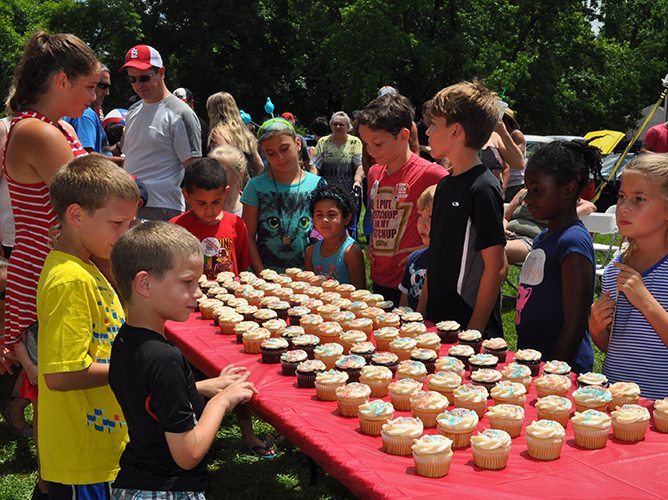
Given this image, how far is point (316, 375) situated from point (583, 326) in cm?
143

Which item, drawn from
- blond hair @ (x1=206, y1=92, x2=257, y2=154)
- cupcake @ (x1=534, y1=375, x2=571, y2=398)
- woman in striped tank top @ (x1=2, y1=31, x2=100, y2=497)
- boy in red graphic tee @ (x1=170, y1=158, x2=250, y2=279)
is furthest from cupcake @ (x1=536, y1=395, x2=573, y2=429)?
blond hair @ (x1=206, y1=92, x2=257, y2=154)

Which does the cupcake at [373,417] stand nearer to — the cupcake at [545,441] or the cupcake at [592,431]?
the cupcake at [545,441]

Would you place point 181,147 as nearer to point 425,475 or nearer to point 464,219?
point 464,219

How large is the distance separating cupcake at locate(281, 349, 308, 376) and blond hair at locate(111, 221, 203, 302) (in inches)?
35.2

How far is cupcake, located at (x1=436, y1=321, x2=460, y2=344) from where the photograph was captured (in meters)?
3.27

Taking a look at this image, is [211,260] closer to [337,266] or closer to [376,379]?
[337,266]

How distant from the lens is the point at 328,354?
2982mm

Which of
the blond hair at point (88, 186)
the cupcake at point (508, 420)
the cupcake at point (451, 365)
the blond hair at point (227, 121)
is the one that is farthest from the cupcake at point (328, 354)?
the blond hair at point (227, 121)

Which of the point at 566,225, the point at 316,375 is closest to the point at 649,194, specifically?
the point at 566,225

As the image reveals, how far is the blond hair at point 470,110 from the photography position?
11.6 ft

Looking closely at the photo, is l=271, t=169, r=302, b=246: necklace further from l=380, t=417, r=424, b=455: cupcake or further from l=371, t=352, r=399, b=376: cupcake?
l=380, t=417, r=424, b=455: cupcake

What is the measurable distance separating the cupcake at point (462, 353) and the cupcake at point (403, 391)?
44 centimetres

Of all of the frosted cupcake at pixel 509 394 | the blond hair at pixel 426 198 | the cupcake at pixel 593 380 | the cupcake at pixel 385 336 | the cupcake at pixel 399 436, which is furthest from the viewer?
the blond hair at pixel 426 198

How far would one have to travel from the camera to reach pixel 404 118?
14.8 ft
